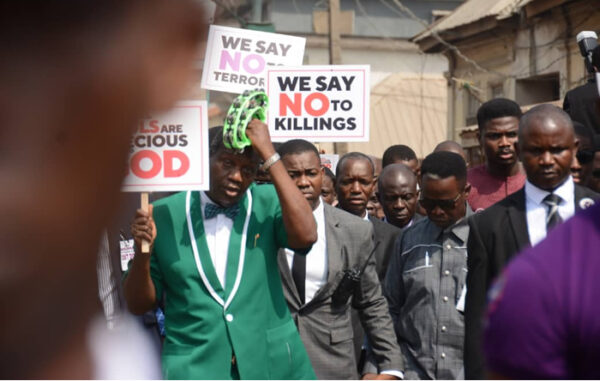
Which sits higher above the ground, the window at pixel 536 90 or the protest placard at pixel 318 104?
the window at pixel 536 90

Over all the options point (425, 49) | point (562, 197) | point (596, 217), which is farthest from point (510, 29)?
point (596, 217)

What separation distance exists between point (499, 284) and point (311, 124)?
7476 mm

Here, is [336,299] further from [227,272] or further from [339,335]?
[227,272]

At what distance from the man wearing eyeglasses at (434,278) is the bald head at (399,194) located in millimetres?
1617

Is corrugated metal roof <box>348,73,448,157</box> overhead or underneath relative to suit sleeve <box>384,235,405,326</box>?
overhead

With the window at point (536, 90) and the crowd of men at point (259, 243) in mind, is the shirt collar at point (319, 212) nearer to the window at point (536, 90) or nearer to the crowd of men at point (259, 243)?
the crowd of men at point (259, 243)

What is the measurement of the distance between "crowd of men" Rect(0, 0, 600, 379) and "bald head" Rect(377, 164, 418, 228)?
0.02m

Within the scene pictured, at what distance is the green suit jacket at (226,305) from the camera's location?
437 cm

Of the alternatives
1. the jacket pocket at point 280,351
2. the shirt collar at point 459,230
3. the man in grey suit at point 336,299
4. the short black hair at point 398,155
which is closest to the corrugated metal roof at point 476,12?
the short black hair at point 398,155

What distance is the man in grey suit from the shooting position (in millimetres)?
5395

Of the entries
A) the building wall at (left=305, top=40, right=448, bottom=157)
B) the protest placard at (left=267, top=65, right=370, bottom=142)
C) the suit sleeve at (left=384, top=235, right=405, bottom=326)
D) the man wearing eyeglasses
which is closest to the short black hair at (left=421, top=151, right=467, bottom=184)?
the man wearing eyeglasses

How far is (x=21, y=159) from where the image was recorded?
90cm

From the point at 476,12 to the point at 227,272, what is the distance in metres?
20.0

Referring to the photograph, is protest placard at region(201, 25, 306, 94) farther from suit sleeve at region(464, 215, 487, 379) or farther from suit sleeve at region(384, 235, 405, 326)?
suit sleeve at region(464, 215, 487, 379)
